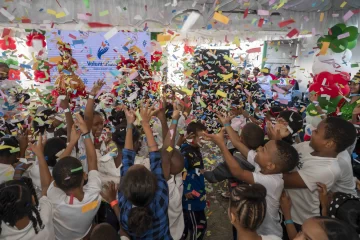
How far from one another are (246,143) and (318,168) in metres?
0.54

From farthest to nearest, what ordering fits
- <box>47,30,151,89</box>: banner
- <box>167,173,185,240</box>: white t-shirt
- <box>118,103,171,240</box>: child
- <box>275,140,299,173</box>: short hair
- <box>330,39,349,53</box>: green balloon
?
<box>47,30,151,89</box>: banner
<box>330,39,349,53</box>: green balloon
<box>167,173,185,240</box>: white t-shirt
<box>275,140,299,173</box>: short hair
<box>118,103,171,240</box>: child

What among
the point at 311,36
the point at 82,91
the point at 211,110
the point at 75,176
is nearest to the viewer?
the point at 75,176

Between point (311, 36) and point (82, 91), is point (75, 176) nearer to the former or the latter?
point (82, 91)

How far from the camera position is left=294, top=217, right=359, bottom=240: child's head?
96cm

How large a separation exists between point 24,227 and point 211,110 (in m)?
4.06

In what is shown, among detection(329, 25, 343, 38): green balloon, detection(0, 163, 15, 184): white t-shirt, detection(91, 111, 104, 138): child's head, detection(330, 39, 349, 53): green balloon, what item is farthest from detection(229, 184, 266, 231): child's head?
detection(329, 25, 343, 38): green balloon

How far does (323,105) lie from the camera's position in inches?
122

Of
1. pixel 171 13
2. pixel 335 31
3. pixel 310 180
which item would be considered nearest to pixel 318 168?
pixel 310 180

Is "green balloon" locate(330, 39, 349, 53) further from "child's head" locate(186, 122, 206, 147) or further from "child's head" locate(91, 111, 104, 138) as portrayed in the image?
"child's head" locate(91, 111, 104, 138)

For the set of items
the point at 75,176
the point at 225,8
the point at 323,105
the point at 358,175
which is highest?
the point at 225,8

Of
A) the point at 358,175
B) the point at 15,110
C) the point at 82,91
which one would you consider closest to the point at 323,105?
the point at 358,175

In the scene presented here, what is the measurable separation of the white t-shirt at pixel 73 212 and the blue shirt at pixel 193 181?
0.75 m

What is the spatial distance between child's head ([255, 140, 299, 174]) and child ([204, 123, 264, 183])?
1.13ft

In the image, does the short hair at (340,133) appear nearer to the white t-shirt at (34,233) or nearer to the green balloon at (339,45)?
the white t-shirt at (34,233)
